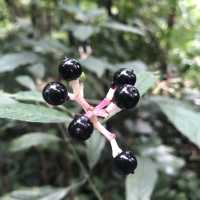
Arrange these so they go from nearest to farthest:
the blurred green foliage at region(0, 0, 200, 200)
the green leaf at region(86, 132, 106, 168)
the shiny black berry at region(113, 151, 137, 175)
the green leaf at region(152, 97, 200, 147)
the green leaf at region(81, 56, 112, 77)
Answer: the shiny black berry at region(113, 151, 137, 175) < the green leaf at region(152, 97, 200, 147) < the green leaf at region(86, 132, 106, 168) < the green leaf at region(81, 56, 112, 77) < the blurred green foliage at region(0, 0, 200, 200)

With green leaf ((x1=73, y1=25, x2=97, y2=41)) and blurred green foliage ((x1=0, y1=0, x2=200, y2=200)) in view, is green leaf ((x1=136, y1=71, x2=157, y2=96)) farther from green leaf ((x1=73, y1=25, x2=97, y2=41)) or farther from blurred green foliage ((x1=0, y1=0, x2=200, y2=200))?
green leaf ((x1=73, y1=25, x2=97, y2=41))

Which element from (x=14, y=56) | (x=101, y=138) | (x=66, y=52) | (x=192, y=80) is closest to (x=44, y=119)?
(x=101, y=138)

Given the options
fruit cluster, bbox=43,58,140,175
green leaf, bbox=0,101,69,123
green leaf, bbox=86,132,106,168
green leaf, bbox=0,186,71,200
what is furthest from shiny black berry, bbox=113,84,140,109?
green leaf, bbox=0,186,71,200

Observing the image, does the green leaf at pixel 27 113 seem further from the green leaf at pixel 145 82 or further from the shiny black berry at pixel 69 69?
the green leaf at pixel 145 82

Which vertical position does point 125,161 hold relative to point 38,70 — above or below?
above

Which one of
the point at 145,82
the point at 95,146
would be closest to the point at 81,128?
the point at 145,82

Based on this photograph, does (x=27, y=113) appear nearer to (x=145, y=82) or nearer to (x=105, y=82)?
(x=145, y=82)

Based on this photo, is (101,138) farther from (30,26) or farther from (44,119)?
(30,26)
